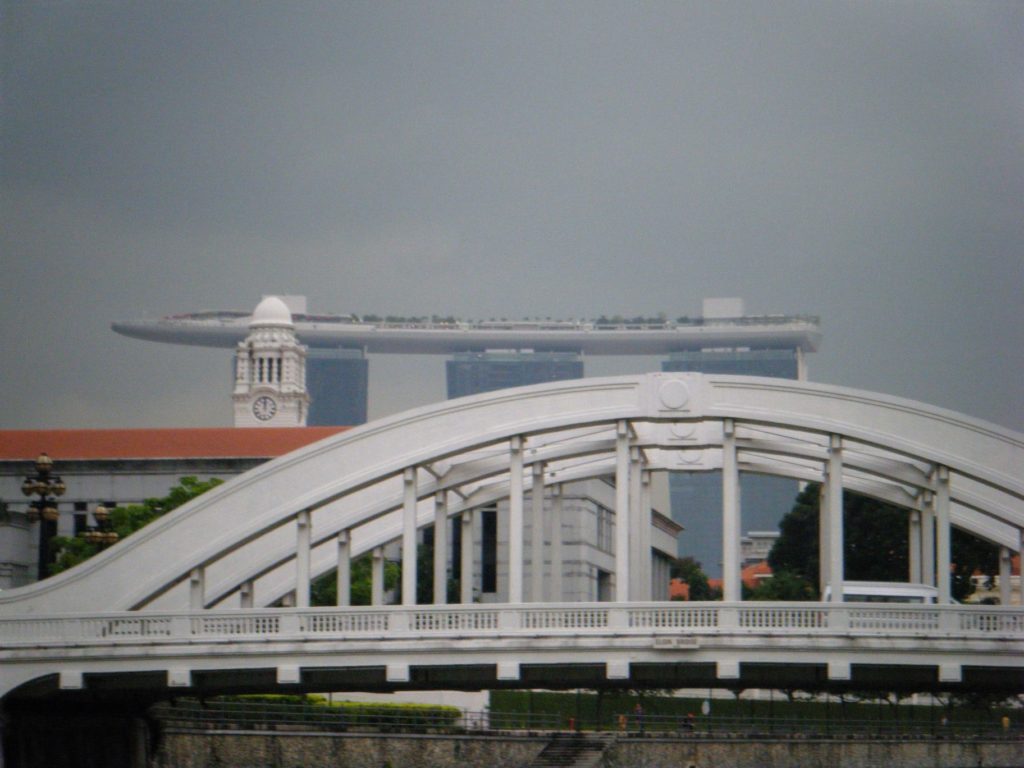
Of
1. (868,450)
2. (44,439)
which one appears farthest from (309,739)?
(44,439)

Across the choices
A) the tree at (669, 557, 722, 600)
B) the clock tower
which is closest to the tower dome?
the clock tower

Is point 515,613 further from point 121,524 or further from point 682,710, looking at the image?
point 121,524

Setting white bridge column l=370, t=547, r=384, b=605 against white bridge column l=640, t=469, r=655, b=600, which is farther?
white bridge column l=640, t=469, r=655, b=600

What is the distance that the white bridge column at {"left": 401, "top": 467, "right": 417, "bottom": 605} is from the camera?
36594 millimetres

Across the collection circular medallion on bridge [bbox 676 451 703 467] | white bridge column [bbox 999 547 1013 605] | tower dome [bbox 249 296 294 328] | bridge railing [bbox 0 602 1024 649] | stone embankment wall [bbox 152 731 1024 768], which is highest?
tower dome [bbox 249 296 294 328]

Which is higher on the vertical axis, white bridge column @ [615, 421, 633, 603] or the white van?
white bridge column @ [615, 421, 633, 603]

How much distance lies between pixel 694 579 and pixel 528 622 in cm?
7481

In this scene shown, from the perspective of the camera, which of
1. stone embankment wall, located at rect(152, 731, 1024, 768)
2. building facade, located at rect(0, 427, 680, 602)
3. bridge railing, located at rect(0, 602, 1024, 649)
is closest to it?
bridge railing, located at rect(0, 602, 1024, 649)

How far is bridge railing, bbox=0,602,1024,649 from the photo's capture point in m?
35.4

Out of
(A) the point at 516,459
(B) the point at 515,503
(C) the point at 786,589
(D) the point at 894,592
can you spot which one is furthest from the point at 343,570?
(C) the point at 786,589

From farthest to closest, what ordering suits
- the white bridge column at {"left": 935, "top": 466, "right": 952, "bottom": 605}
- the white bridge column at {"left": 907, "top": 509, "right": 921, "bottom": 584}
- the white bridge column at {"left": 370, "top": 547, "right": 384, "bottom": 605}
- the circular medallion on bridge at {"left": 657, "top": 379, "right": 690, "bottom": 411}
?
the white bridge column at {"left": 907, "top": 509, "right": 921, "bottom": 584}, the white bridge column at {"left": 370, "top": 547, "right": 384, "bottom": 605}, the circular medallion on bridge at {"left": 657, "top": 379, "right": 690, "bottom": 411}, the white bridge column at {"left": 935, "top": 466, "right": 952, "bottom": 605}

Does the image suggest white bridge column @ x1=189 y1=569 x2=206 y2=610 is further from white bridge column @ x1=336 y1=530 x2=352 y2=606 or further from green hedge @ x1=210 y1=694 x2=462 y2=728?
green hedge @ x1=210 y1=694 x2=462 y2=728

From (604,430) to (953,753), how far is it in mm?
16719

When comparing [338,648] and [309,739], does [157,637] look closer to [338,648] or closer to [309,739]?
[338,648]
